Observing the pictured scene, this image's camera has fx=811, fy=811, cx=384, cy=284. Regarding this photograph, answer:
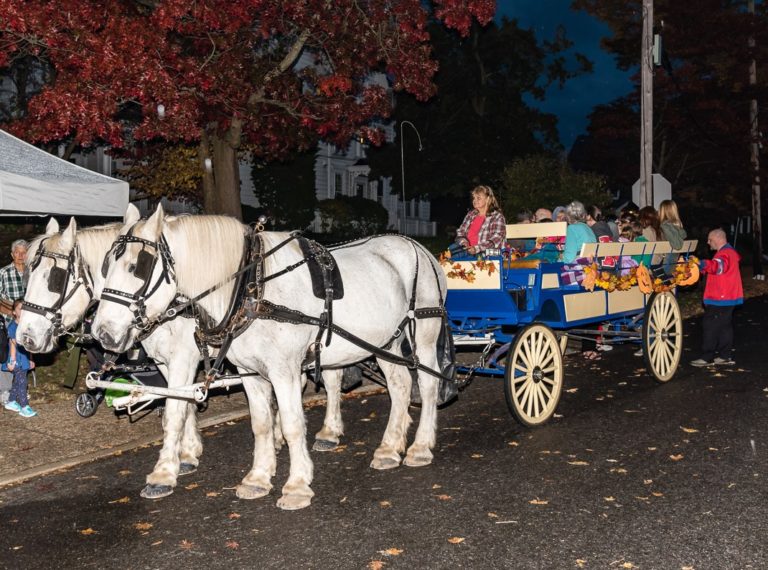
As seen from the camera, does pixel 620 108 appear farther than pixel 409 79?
Yes

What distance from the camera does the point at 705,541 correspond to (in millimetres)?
5039

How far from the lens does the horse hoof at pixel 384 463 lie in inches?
265

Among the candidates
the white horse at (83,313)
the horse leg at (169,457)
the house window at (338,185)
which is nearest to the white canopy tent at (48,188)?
the white horse at (83,313)

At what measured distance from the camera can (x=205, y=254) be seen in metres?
5.61

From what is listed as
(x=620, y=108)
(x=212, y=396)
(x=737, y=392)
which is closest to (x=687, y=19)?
(x=620, y=108)

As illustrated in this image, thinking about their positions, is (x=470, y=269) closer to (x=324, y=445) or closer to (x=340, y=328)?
(x=324, y=445)

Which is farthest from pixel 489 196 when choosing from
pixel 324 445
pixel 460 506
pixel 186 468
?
pixel 186 468

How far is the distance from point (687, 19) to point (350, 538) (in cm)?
3047

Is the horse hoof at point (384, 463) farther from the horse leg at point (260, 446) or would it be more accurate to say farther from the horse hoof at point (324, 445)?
the horse leg at point (260, 446)

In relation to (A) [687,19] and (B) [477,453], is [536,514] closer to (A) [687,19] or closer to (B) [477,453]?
(B) [477,453]

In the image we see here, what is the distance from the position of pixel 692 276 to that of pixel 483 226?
3814 millimetres

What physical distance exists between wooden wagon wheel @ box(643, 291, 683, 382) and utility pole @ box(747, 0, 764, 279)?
21.6 meters

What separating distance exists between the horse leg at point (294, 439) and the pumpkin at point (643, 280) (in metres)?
5.46

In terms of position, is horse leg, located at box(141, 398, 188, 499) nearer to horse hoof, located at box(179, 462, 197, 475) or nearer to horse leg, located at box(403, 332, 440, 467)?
horse hoof, located at box(179, 462, 197, 475)
